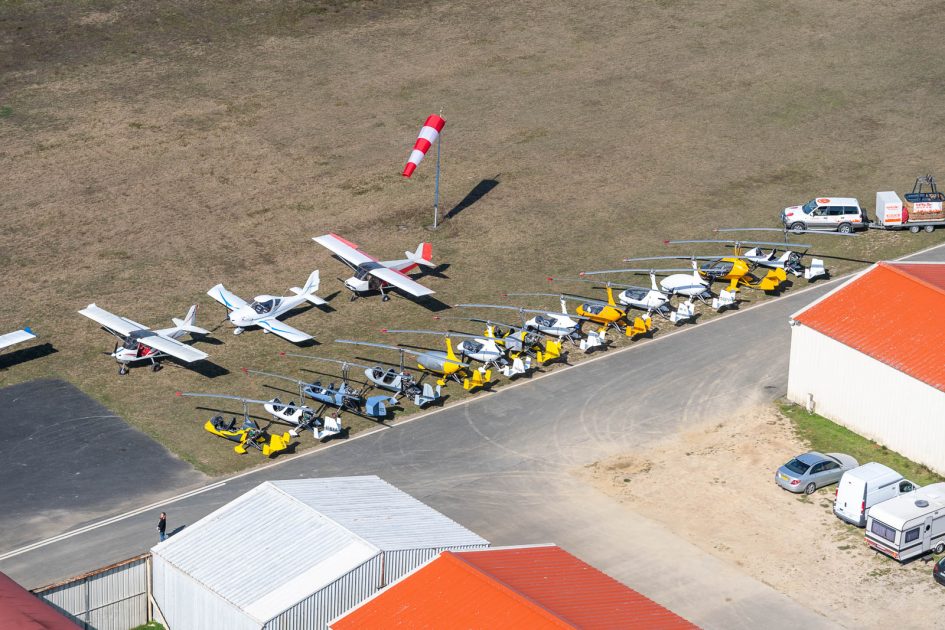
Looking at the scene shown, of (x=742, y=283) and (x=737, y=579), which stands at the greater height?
(x=742, y=283)

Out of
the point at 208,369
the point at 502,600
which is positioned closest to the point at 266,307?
the point at 208,369

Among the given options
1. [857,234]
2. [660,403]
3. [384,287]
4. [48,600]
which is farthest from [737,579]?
[857,234]

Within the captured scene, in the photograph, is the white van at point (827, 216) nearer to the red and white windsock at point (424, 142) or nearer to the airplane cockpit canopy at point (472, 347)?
the red and white windsock at point (424, 142)

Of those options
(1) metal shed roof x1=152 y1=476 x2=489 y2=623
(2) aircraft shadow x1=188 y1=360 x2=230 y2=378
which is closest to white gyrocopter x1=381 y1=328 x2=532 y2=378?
(2) aircraft shadow x1=188 y1=360 x2=230 y2=378

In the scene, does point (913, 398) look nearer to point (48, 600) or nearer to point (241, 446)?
point (241, 446)

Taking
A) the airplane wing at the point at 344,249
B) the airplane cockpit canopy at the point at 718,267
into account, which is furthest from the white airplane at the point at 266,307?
the airplane cockpit canopy at the point at 718,267
